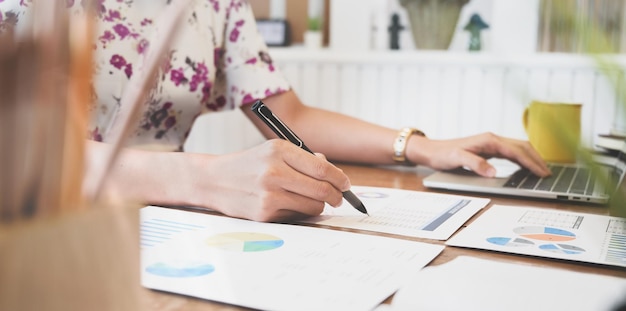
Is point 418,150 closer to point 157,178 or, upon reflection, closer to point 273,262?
point 157,178

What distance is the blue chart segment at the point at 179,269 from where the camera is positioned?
0.56 metres

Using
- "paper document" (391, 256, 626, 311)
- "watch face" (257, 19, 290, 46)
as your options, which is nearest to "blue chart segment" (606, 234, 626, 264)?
"paper document" (391, 256, 626, 311)

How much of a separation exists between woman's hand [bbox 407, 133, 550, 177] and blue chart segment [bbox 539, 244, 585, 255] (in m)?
0.43

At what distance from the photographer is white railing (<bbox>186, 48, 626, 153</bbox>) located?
2.34m

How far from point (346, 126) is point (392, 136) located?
0.41 ft

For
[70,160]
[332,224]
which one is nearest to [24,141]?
[70,160]

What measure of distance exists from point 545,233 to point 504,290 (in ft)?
0.98

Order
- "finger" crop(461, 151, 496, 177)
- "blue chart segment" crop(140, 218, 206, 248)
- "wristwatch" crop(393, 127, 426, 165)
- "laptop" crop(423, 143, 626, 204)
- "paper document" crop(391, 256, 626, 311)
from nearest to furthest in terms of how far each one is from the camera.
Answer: "paper document" crop(391, 256, 626, 311) < "blue chart segment" crop(140, 218, 206, 248) < "laptop" crop(423, 143, 626, 204) < "finger" crop(461, 151, 496, 177) < "wristwatch" crop(393, 127, 426, 165)

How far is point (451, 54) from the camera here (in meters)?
2.44

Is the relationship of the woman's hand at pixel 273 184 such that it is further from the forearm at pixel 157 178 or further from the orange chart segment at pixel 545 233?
the orange chart segment at pixel 545 233

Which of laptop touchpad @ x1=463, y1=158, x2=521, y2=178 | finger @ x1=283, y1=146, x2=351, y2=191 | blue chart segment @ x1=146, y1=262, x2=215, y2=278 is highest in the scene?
finger @ x1=283, y1=146, x2=351, y2=191

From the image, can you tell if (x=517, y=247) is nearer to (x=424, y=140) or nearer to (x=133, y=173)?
(x=133, y=173)

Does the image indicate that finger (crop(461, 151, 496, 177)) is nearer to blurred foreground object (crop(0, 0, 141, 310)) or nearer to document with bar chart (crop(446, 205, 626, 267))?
document with bar chart (crop(446, 205, 626, 267))

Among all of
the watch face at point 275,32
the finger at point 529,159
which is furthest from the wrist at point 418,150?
the watch face at point 275,32
